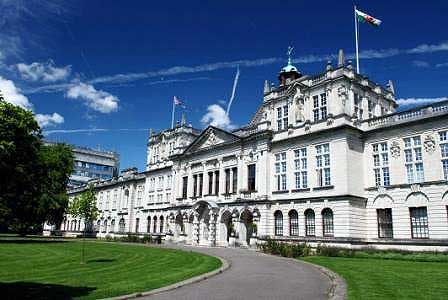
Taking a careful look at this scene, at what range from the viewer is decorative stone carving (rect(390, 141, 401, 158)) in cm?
3547

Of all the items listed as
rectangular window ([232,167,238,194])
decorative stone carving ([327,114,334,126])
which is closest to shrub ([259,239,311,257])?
decorative stone carving ([327,114,334,126])

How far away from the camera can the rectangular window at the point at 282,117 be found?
4350 centimetres

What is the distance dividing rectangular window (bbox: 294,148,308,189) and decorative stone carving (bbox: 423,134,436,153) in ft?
36.1

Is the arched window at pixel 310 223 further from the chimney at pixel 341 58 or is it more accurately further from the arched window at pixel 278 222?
the chimney at pixel 341 58

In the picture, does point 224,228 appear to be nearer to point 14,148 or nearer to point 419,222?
point 419,222

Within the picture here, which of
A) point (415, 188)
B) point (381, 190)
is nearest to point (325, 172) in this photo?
point (381, 190)

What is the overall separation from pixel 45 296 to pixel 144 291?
323 cm

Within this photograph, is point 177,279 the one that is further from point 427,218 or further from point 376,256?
point 427,218

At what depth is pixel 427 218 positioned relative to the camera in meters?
32.7

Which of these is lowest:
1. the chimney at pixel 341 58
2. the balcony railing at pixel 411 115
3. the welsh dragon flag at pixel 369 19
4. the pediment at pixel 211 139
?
the balcony railing at pixel 411 115

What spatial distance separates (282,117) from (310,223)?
468 inches

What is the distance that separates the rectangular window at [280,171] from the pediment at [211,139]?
21.1ft

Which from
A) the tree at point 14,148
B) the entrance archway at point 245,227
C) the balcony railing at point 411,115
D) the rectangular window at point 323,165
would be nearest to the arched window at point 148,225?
the entrance archway at point 245,227

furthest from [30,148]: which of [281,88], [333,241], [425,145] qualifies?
[281,88]
